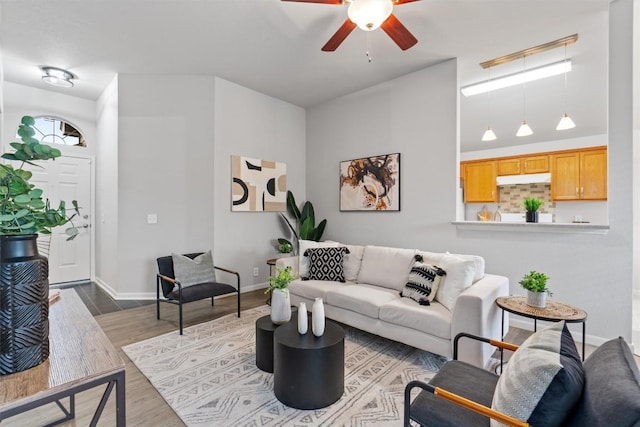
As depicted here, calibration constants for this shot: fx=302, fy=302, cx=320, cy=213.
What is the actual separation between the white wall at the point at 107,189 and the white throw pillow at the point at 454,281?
Answer: 4192 mm

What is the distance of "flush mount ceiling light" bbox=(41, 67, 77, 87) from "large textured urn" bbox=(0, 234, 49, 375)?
4369 mm

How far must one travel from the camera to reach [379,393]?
2.11 meters

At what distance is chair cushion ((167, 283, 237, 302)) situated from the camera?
127 inches

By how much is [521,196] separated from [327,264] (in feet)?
16.1

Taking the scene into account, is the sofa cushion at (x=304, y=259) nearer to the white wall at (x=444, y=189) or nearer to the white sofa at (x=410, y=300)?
the white sofa at (x=410, y=300)

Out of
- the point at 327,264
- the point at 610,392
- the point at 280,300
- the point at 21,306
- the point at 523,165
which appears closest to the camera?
the point at 610,392

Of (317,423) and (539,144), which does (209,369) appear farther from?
(539,144)

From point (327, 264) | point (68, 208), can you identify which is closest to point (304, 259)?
point (327, 264)

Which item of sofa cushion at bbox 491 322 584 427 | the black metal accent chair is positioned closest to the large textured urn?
sofa cushion at bbox 491 322 584 427

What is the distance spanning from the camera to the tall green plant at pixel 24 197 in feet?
3.39

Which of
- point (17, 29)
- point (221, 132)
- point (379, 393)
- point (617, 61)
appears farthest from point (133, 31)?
point (617, 61)

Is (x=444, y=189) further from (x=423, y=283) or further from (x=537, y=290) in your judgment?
(x=537, y=290)

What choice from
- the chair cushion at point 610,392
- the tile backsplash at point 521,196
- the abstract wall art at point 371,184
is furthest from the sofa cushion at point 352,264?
the tile backsplash at point 521,196

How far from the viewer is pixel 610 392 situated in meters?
0.91
